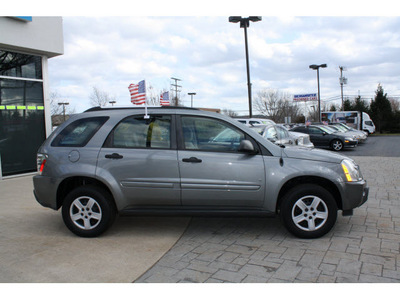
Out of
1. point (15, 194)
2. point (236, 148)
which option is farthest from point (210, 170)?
point (15, 194)

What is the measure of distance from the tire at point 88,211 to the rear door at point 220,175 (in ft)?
3.43

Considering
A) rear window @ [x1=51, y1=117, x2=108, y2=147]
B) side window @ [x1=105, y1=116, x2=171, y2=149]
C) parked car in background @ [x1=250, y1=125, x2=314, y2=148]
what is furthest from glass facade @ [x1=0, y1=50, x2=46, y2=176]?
parked car in background @ [x1=250, y1=125, x2=314, y2=148]

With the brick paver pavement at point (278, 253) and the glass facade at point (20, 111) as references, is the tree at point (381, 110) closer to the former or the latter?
the brick paver pavement at point (278, 253)

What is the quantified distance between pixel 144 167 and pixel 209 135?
0.95 metres

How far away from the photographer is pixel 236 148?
4.39m

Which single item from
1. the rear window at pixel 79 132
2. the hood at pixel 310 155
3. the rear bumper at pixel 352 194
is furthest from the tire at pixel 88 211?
the rear bumper at pixel 352 194

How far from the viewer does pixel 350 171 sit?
4367 mm

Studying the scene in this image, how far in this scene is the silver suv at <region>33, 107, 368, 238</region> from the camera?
4273mm

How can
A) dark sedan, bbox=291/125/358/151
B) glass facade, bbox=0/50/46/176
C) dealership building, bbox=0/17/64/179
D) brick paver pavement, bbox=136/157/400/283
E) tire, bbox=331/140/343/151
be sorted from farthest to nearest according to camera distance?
tire, bbox=331/140/343/151 → dark sedan, bbox=291/125/358/151 → glass facade, bbox=0/50/46/176 → dealership building, bbox=0/17/64/179 → brick paver pavement, bbox=136/157/400/283

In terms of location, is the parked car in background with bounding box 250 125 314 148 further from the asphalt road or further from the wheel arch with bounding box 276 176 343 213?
the asphalt road

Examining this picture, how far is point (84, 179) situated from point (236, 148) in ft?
6.94

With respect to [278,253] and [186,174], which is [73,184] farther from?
[278,253]

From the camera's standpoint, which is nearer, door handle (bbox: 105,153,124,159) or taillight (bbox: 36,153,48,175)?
door handle (bbox: 105,153,124,159)

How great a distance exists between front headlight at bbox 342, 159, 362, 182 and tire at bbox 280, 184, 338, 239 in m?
0.35
